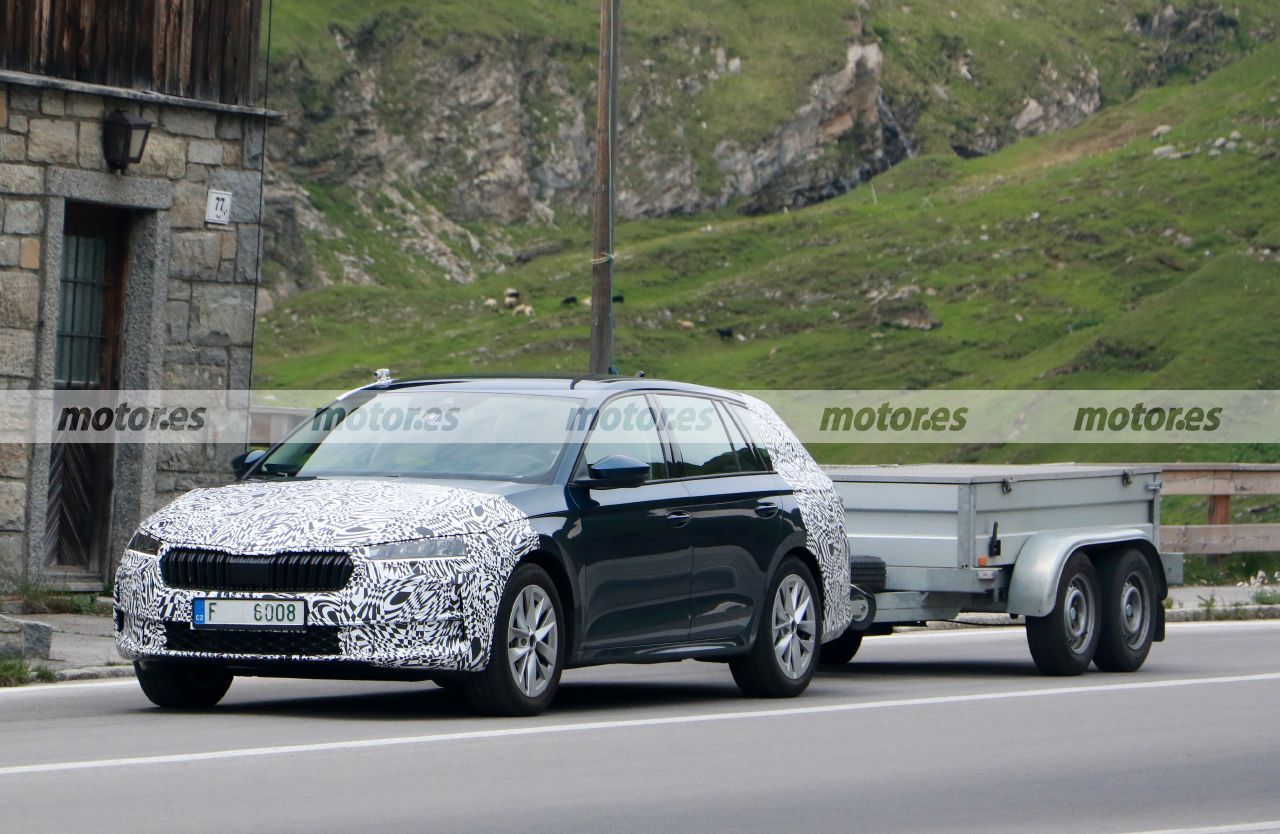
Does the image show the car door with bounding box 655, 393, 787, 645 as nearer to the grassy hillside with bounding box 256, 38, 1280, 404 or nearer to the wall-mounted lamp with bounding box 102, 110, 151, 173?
the wall-mounted lamp with bounding box 102, 110, 151, 173

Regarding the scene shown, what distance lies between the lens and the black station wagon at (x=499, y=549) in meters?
10.0

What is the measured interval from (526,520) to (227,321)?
7.92 meters

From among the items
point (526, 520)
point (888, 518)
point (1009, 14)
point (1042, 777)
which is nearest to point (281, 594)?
point (526, 520)

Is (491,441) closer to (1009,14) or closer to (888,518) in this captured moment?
(888,518)

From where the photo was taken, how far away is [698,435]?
1226 centimetres

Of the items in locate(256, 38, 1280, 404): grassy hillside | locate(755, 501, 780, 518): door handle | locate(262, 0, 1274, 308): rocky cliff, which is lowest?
locate(755, 501, 780, 518): door handle

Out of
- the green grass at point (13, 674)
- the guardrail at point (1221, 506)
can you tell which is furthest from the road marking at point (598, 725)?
the guardrail at point (1221, 506)

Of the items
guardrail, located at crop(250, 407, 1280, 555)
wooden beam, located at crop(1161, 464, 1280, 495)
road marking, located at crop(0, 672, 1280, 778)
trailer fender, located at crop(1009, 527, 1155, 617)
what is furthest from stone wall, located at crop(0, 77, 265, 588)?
guardrail, located at crop(250, 407, 1280, 555)

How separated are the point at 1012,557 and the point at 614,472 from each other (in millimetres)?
3930

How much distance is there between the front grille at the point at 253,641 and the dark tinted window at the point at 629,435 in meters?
1.86

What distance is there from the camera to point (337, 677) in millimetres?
10164

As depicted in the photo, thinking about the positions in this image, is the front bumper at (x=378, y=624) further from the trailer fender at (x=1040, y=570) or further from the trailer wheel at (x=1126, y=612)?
the trailer wheel at (x=1126, y=612)

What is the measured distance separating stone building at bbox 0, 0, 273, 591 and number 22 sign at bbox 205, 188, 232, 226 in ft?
0.07

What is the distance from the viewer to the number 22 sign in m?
17.7
